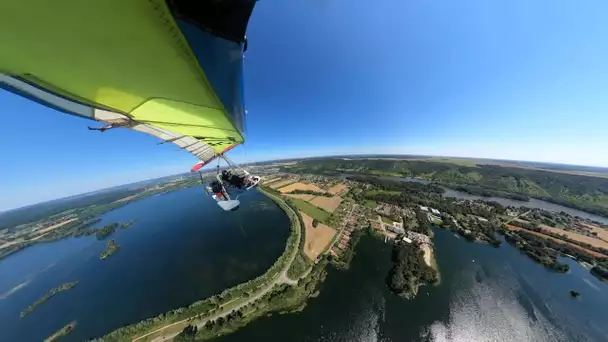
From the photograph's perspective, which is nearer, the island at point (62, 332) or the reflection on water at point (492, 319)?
the reflection on water at point (492, 319)

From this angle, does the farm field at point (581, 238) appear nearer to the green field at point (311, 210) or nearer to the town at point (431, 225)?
the town at point (431, 225)

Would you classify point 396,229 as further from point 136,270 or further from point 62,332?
point 62,332

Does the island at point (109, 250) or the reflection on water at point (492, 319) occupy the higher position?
the reflection on water at point (492, 319)

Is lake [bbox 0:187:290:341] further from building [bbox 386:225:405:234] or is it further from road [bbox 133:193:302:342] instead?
building [bbox 386:225:405:234]

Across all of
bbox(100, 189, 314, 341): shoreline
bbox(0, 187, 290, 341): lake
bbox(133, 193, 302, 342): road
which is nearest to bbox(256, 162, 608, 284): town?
bbox(133, 193, 302, 342): road

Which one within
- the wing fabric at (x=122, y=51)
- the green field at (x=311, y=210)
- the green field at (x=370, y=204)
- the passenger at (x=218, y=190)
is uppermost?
the wing fabric at (x=122, y=51)

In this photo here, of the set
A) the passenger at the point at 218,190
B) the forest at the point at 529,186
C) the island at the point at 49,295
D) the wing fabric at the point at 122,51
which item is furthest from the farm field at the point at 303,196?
the forest at the point at 529,186

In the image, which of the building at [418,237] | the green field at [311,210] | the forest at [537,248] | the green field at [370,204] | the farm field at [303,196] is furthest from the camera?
the farm field at [303,196]

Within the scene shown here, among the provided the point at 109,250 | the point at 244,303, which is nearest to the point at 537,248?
the point at 244,303
